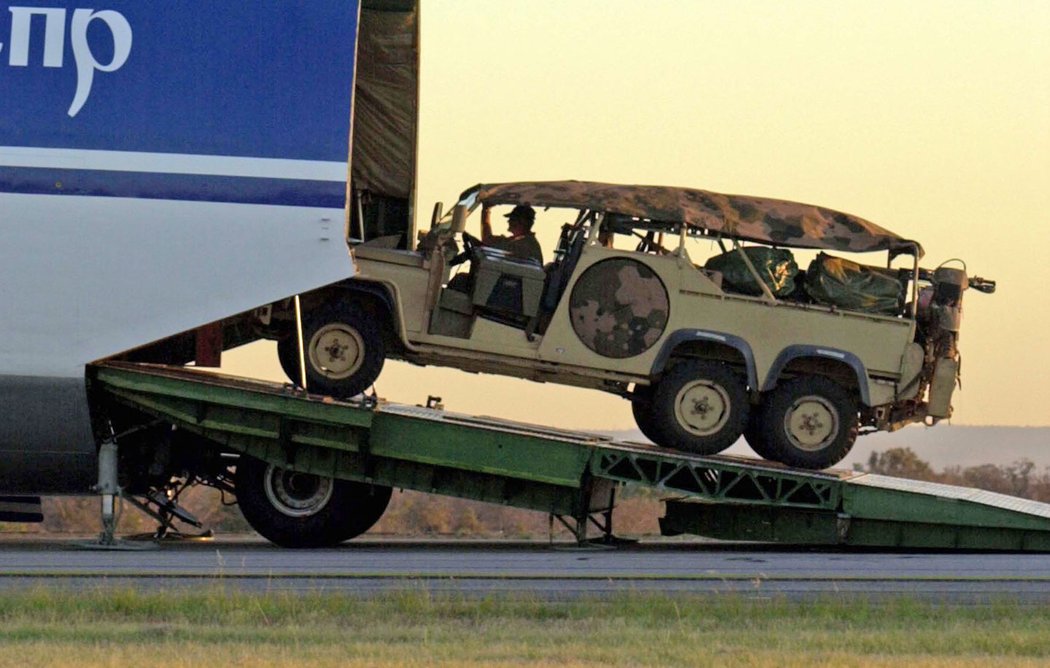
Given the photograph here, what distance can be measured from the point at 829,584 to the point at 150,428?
7.35 metres

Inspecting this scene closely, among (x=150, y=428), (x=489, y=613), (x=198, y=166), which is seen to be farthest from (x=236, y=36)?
(x=489, y=613)

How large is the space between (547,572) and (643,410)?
416 centimetres

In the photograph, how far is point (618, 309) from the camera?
55.3 feet

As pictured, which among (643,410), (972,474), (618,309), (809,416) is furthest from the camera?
(972,474)

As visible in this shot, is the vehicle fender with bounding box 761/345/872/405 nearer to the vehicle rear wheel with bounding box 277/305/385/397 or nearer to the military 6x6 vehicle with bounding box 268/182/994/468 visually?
the military 6x6 vehicle with bounding box 268/182/994/468

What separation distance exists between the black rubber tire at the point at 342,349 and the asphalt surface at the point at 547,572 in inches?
61.2

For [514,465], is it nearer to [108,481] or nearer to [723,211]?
[723,211]

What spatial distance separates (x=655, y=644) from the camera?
11.1 metres

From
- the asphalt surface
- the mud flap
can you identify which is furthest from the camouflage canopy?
the asphalt surface

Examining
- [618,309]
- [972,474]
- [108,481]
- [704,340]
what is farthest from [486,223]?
[972,474]

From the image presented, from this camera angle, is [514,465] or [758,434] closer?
[514,465]

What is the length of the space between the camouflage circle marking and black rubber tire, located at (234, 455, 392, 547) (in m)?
2.70

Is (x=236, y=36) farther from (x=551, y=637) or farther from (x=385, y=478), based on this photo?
(x=551, y=637)

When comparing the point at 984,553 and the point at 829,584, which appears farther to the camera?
the point at 984,553
